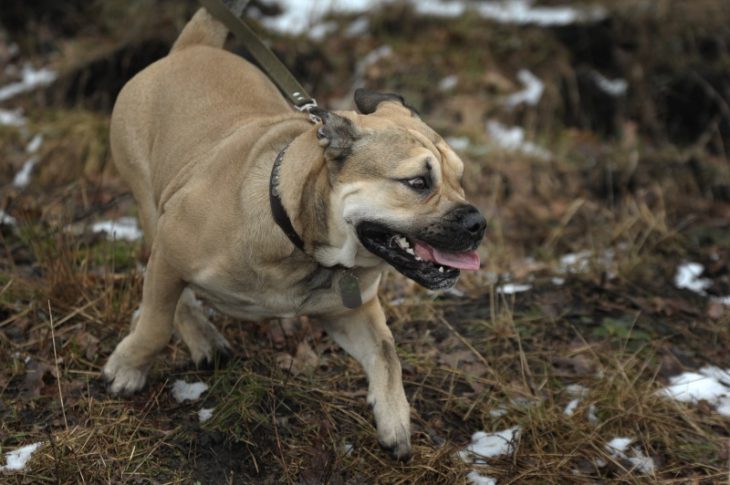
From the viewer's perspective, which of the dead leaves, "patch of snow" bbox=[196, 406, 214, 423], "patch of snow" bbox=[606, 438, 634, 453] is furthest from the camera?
the dead leaves

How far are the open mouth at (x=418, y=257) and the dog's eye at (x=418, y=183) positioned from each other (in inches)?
7.8

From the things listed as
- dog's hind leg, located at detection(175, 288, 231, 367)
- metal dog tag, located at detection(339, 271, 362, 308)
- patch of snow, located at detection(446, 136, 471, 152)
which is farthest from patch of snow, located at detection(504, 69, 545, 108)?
metal dog tag, located at detection(339, 271, 362, 308)

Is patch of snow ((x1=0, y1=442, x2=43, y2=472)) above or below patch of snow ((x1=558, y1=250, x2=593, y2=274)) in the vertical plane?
above

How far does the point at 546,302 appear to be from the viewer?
5938 mm

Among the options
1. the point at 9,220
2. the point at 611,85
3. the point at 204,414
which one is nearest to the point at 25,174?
the point at 9,220

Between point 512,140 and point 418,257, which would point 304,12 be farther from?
point 418,257

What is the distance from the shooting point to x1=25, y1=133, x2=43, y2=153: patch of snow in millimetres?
7549

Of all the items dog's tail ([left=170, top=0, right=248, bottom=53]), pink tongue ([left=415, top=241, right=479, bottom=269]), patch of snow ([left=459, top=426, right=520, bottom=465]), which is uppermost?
dog's tail ([left=170, top=0, right=248, bottom=53])

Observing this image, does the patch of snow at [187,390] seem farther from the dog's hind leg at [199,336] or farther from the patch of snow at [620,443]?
the patch of snow at [620,443]

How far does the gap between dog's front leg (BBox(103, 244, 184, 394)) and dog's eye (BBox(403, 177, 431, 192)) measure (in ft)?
3.97

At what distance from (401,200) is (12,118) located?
556 cm

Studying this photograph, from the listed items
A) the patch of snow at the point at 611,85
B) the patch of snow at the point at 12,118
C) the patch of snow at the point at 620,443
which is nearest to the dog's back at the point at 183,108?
the patch of snow at the point at 620,443

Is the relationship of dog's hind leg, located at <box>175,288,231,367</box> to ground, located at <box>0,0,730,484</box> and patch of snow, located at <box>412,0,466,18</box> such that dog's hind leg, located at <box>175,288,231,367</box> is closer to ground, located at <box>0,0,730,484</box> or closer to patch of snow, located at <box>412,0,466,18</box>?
ground, located at <box>0,0,730,484</box>

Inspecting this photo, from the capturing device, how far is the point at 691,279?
652 centimetres
